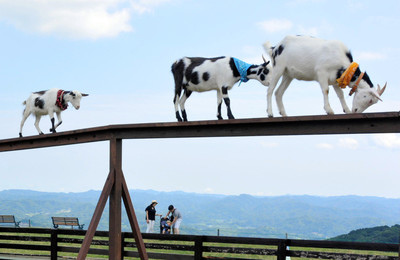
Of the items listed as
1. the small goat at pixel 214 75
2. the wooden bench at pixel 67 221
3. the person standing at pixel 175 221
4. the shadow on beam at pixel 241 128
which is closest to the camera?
the shadow on beam at pixel 241 128

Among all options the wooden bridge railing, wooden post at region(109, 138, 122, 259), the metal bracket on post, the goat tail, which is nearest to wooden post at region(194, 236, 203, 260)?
the wooden bridge railing

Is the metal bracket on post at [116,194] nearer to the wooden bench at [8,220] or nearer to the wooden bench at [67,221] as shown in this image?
the wooden bench at [67,221]

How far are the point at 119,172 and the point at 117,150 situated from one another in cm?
36

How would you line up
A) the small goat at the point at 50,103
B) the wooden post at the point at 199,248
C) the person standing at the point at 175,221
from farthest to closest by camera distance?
the person standing at the point at 175,221 < the small goat at the point at 50,103 < the wooden post at the point at 199,248

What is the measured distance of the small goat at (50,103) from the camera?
10.8m

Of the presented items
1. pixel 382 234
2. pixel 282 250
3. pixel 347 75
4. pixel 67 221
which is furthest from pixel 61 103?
pixel 382 234

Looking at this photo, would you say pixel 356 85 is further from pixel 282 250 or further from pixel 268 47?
pixel 282 250

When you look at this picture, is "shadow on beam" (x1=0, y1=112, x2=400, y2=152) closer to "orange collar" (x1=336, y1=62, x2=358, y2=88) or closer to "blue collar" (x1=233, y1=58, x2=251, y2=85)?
"orange collar" (x1=336, y1=62, x2=358, y2=88)

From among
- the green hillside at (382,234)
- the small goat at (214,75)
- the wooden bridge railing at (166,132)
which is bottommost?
the green hillside at (382,234)

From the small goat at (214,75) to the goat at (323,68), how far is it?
2.31ft

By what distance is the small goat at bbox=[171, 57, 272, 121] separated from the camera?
8.34 m

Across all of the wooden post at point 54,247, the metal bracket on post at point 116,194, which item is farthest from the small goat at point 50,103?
the wooden post at point 54,247

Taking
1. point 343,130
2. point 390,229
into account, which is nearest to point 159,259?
point 343,130

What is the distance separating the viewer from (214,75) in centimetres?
851
